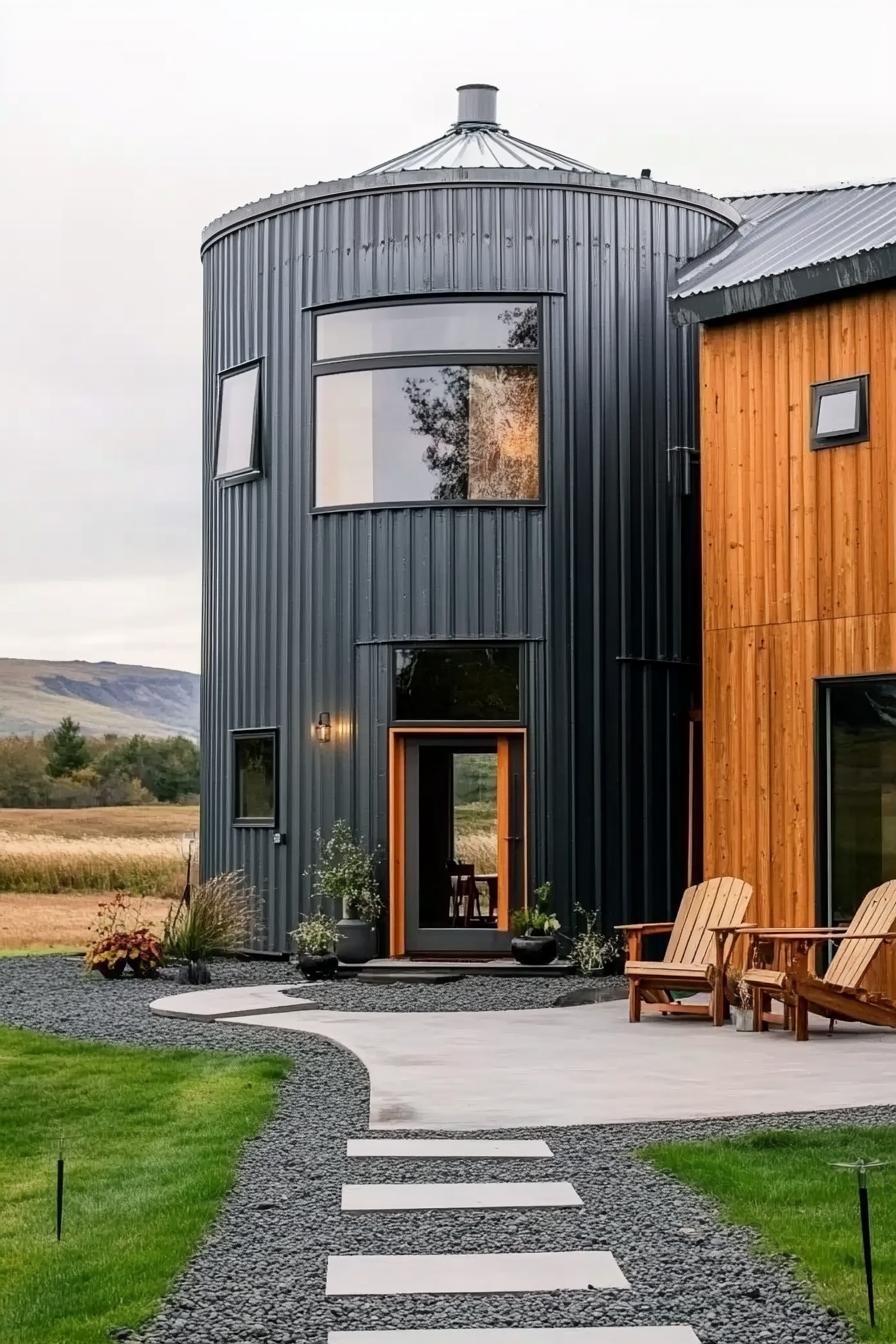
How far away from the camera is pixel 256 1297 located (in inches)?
194

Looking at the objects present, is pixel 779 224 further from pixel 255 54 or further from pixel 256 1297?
pixel 256 1297

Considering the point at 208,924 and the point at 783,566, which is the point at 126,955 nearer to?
the point at 208,924

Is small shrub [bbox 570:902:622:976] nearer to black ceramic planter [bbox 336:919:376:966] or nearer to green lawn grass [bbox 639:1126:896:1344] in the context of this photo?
black ceramic planter [bbox 336:919:376:966]

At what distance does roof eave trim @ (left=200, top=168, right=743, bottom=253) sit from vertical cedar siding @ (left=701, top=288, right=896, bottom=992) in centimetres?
251

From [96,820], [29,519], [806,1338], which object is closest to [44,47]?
[806,1338]

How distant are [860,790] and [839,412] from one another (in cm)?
256

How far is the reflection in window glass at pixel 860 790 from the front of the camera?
11766 mm

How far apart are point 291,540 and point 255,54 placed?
762 centimetres

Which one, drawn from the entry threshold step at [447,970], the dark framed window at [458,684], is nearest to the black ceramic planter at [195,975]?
the entry threshold step at [447,970]

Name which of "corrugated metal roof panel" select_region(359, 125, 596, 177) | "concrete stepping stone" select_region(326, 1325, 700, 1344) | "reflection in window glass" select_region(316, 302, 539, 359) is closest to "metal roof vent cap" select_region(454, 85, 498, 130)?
"corrugated metal roof panel" select_region(359, 125, 596, 177)

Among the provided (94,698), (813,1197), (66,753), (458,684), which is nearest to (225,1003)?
(458,684)

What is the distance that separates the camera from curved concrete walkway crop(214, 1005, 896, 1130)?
789cm

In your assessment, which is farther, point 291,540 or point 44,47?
point 44,47

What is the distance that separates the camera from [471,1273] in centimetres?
517
